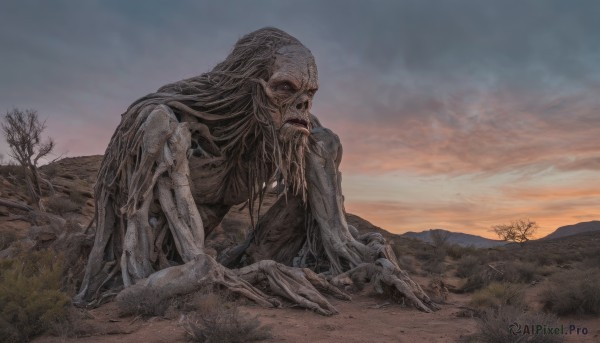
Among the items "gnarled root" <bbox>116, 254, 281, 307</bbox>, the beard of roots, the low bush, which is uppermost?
the beard of roots

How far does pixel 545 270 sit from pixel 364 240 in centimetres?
707

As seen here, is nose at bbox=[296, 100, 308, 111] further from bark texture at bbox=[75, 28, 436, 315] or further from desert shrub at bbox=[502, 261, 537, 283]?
desert shrub at bbox=[502, 261, 537, 283]

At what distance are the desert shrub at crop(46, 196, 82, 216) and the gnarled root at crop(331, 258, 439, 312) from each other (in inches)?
654

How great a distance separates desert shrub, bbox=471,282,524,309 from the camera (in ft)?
19.2

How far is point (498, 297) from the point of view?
20.2 feet

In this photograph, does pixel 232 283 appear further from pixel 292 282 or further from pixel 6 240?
pixel 6 240

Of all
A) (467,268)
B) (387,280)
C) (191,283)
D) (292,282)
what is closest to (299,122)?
(292,282)

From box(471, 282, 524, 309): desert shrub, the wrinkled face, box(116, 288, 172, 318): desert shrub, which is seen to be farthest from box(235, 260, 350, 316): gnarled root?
box(471, 282, 524, 309): desert shrub

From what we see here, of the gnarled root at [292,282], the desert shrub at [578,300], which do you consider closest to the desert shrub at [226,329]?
the gnarled root at [292,282]

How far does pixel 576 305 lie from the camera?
5875mm

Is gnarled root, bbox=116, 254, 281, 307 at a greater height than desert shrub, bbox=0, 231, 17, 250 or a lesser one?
lesser

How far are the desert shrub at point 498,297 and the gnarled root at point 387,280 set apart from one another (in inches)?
25.2

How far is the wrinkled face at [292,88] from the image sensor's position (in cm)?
602

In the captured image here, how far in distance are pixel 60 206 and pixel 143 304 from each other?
1690 cm
